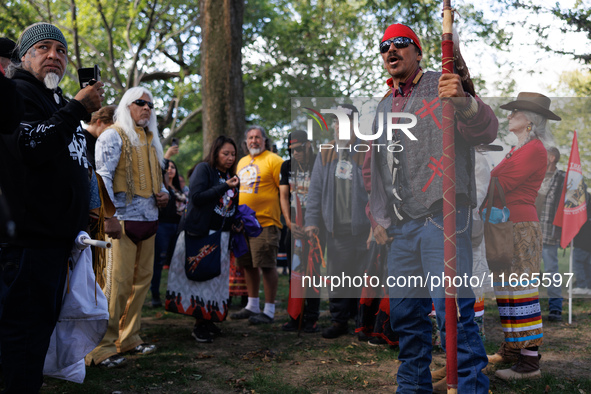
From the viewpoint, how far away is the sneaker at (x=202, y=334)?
195 inches

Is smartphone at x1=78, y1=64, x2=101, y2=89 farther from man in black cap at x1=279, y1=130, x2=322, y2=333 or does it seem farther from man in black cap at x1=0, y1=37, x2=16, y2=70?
man in black cap at x1=279, y1=130, x2=322, y2=333

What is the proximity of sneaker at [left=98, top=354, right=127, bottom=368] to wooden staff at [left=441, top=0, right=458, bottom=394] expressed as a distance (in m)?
2.69

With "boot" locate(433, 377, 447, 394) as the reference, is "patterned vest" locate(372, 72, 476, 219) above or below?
above

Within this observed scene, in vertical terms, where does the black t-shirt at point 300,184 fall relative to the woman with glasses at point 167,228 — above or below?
above

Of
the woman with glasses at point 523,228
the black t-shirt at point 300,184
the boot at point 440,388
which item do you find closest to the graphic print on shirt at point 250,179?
the black t-shirt at point 300,184

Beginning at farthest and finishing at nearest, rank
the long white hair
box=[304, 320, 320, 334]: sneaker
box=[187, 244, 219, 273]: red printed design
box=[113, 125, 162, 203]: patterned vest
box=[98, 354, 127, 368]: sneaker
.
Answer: box=[304, 320, 320, 334]: sneaker
box=[187, 244, 219, 273]: red printed design
the long white hair
box=[113, 125, 162, 203]: patterned vest
box=[98, 354, 127, 368]: sneaker

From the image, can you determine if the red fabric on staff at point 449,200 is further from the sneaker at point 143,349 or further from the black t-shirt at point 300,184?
the sneaker at point 143,349

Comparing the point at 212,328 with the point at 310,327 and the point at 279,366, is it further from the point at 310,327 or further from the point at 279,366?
the point at 279,366

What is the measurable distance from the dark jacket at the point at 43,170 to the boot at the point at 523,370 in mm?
3122

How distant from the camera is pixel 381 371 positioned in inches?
156

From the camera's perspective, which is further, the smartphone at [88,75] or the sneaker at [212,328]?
the sneaker at [212,328]

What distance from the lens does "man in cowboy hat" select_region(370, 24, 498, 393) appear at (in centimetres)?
271

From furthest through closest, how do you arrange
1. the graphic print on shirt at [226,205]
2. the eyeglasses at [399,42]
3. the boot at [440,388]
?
the graphic print on shirt at [226,205] < the boot at [440,388] < the eyeglasses at [399,42]

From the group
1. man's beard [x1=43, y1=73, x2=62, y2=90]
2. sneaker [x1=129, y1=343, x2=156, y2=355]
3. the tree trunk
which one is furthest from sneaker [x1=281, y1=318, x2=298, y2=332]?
man's beard [x1=43, y1=73, x2=62, y2=90]
